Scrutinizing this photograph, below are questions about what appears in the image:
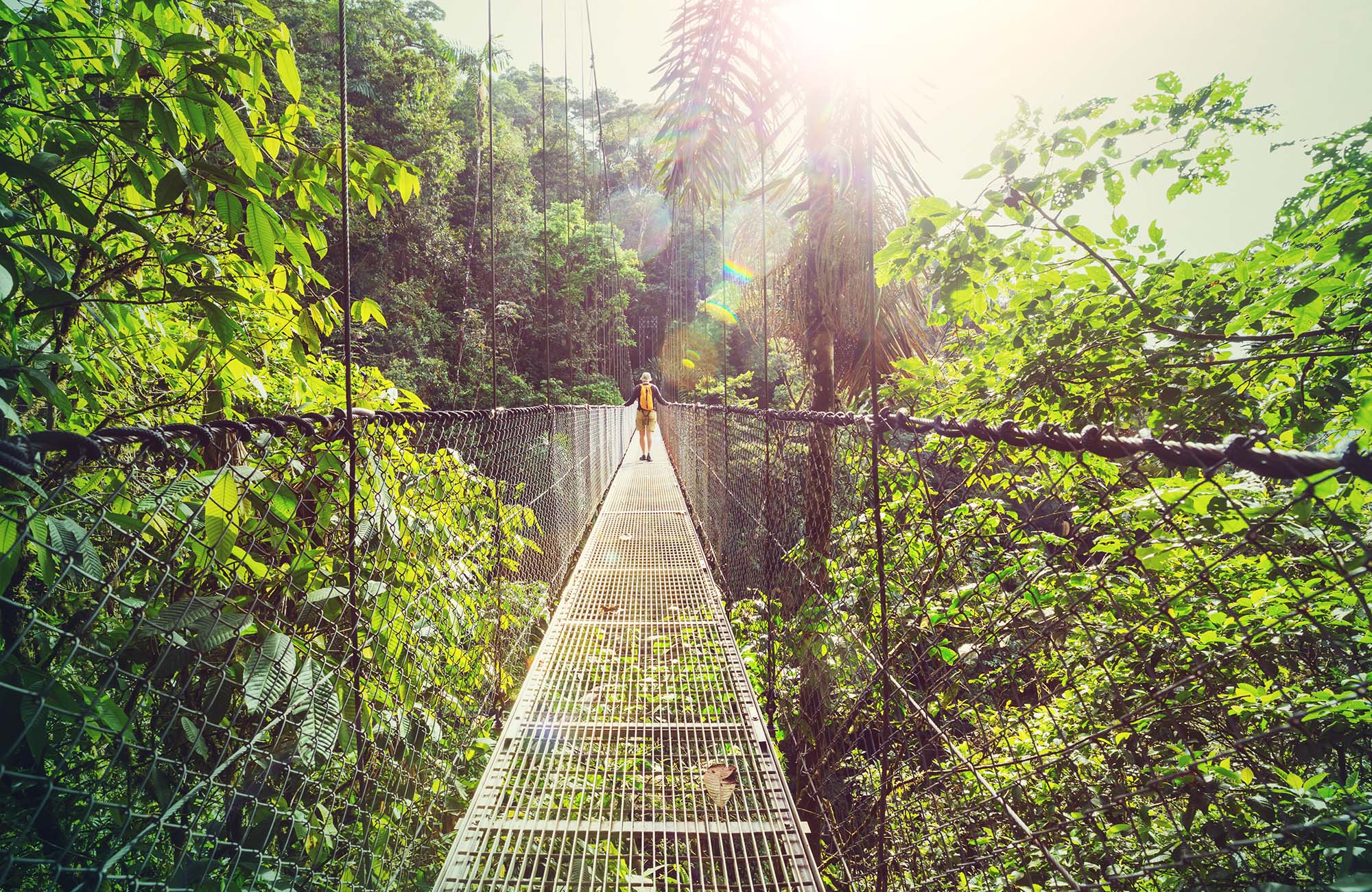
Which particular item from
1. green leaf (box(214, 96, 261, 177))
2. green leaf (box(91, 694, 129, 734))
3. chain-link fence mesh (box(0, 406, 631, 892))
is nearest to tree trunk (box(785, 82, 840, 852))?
chain-link fence mesh (box(0, 406, 631, 892))

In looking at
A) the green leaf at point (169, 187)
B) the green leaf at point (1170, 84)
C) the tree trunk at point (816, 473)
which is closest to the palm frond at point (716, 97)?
the tree trunk at point (816, 473)

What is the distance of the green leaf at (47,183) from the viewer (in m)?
0.69

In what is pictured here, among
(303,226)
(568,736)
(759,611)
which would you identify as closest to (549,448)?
(759,611)

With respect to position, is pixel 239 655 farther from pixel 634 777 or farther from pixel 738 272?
pixel 738 272

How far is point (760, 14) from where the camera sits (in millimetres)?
3883

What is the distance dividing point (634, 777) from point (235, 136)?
1562 millimetres

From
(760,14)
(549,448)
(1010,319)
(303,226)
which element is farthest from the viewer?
(760,14)

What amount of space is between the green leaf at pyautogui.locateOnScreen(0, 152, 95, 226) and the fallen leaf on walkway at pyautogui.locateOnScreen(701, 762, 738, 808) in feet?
5.18

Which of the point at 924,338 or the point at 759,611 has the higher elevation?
the point at 924,338

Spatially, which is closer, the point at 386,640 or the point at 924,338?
the point at 386,640

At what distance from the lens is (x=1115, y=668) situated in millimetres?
1190

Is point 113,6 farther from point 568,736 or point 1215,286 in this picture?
point 1215,286

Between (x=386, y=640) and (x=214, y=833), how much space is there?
1.15 feet

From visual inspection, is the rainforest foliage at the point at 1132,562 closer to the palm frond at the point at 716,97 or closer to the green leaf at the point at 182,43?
the green leaf at the point at 182,43
